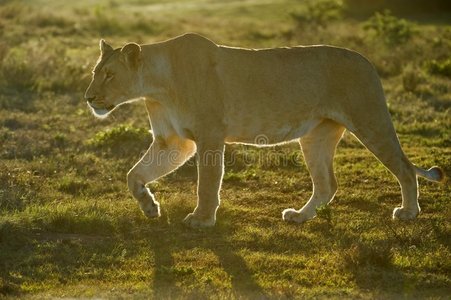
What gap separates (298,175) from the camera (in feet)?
36.8

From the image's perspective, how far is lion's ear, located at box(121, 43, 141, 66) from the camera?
8.28 m

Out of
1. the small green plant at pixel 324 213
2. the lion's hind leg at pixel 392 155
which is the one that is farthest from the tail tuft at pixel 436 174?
the small green plant at pixel 324 213

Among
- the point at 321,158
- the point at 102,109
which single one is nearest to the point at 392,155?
the point at 321,158

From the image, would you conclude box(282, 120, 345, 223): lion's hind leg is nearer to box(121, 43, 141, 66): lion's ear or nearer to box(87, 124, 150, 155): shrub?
box(121, 43, 141, 66): lion's ear

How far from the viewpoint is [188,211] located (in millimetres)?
9031

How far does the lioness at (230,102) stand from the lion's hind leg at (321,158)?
0.6 inches

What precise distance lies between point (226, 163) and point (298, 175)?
1.07 metres

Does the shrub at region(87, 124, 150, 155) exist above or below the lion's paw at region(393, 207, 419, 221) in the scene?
below

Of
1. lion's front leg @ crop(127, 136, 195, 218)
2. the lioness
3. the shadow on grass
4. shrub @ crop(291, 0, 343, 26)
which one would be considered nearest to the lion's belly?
the lioness

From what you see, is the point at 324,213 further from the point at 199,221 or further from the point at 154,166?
the point at 154,166

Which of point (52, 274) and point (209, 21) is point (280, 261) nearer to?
point (52, 274)

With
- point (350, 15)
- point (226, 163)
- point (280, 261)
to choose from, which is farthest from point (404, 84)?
point (350, 15)

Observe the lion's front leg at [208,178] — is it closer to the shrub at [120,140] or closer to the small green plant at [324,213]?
the small green plant at [324,213]

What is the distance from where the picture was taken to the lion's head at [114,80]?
27.4 feet
